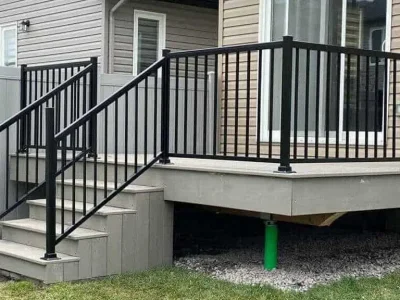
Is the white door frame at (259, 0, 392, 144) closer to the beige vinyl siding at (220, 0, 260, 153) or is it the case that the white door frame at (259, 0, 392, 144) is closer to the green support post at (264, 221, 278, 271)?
the beige vinyl siding at (220, 0, 260, 153)

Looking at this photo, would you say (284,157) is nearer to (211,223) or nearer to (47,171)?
(47,171)

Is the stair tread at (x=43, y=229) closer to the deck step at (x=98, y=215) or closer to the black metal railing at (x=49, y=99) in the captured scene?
the deck step at (x=98, y=215)

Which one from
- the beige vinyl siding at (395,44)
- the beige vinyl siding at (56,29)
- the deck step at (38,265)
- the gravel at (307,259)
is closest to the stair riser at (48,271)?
the deck step at (38,265)

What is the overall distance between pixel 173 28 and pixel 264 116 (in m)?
3.85

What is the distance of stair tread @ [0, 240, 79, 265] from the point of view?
16.7ft

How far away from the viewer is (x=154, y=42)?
10445mm

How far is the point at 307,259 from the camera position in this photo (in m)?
6.16

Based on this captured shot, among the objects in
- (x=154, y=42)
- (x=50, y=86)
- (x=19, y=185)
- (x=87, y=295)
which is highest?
(x=154, y=42)

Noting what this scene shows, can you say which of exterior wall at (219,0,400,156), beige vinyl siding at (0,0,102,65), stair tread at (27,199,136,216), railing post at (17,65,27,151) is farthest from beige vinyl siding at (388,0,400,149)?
beige vinyl siding at (0,0,102,65)

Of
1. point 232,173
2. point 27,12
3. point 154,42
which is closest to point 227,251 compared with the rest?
point 232,173

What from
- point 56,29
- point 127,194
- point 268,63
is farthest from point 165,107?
point 56,29

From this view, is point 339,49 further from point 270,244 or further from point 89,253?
point 89,253

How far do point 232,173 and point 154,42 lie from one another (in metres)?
5.71

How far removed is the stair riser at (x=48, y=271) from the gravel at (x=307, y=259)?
114cm
